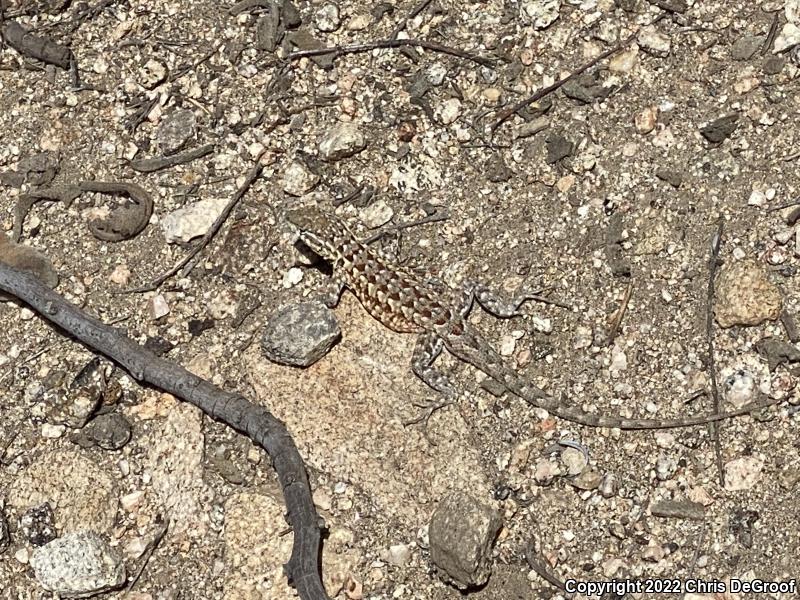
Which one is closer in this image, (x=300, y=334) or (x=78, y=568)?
(x=78, y=568)

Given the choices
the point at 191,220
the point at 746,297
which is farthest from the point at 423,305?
the point at 746,297

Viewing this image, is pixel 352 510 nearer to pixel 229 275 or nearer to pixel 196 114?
pixel 229 275

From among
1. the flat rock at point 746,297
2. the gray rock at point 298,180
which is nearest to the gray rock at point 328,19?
the gray rock at point 298,180

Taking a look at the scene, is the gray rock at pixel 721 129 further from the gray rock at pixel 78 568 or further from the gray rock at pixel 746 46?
the gray rock at pixel 78 568

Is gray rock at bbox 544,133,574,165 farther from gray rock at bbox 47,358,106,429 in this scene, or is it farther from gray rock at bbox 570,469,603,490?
gray rock at bbox 47,358,106,429

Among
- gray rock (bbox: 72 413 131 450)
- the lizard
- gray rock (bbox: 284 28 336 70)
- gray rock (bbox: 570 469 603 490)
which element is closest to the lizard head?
the lizard

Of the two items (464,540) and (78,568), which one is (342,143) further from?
(78,568)
